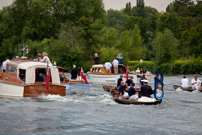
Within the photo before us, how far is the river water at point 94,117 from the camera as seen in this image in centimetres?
1310

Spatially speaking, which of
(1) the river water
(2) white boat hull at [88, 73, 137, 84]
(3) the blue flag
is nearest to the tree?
(2) white boat hull at [88, 73, 137, 84]

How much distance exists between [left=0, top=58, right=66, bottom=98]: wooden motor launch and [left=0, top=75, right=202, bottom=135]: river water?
456 mm

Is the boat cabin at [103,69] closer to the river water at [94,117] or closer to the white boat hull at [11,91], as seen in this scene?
the river water at [94,117]

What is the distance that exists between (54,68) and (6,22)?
54.7 meters

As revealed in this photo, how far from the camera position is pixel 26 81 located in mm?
20406

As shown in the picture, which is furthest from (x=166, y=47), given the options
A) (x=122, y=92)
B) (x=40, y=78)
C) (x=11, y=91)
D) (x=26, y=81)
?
(x=11, y=91)

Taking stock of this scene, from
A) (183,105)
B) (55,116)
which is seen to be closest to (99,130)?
(55,116)

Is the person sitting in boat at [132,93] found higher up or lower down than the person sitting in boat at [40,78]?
lower down

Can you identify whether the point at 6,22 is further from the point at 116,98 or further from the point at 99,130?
the point at 99,130

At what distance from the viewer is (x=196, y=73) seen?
5931 centimetres

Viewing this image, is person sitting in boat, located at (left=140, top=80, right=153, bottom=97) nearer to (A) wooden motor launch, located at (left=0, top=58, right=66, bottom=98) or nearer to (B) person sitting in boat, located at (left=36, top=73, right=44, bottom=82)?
(A) wooden motor launch, located at (left=0, top=58, right=66, bottom=98)

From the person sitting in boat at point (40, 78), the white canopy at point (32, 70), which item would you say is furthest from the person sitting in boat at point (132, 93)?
the person sitting in boat at point (40, 78)

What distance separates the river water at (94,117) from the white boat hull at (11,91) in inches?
16.5

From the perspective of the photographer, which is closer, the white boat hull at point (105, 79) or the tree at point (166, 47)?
the white boat hull at point (105, 79)
